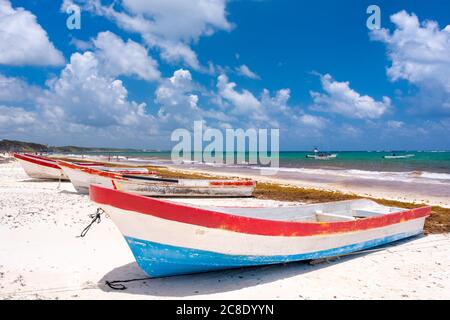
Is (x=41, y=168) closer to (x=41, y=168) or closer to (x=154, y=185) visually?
(x=41, y=168)

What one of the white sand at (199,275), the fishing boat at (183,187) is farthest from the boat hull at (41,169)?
the white sand at (199,275)

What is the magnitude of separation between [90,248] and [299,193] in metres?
12.2

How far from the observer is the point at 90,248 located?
25.8 ft

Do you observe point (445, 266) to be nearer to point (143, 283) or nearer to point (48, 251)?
point (143, 283)

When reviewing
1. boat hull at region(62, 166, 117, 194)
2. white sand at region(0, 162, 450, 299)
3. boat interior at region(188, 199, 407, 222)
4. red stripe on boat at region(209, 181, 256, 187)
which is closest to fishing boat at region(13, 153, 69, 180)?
boat hull at region(62, 166, 117, 194)

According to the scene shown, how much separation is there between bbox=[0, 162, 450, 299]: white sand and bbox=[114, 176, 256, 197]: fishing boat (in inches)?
241

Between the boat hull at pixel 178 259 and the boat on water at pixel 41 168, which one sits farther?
the boat on water at pixel 41 168

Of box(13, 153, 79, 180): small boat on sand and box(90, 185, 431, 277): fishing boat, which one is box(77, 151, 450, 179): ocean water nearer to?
box(90, 185, 431, 277): fishing boat

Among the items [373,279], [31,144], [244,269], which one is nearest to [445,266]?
[373,279]

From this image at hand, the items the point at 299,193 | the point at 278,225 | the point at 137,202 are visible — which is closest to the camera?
the point at 137,202

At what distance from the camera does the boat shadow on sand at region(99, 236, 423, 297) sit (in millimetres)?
5750

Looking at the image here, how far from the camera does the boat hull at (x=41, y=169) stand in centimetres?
2134

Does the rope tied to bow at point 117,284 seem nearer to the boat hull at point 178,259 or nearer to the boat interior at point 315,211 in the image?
the boat hull at point 178,259

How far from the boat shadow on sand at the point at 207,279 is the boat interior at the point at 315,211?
1288mm
